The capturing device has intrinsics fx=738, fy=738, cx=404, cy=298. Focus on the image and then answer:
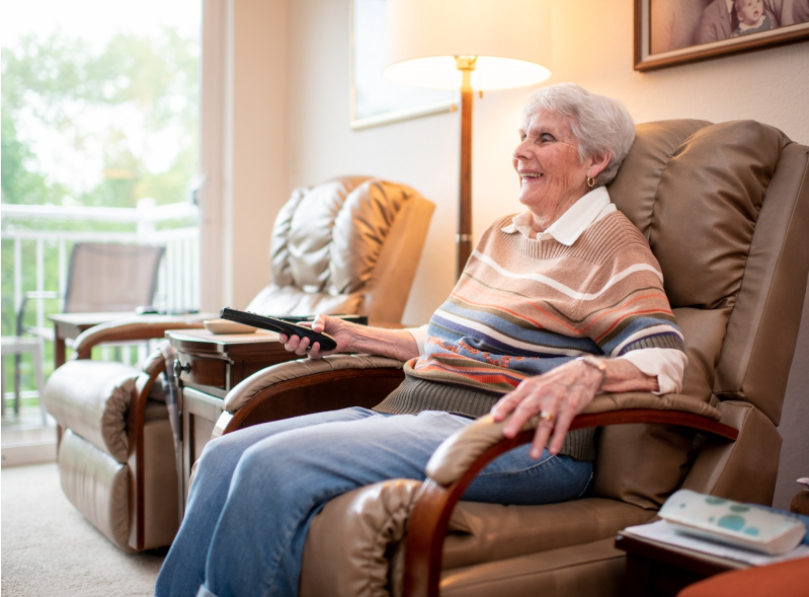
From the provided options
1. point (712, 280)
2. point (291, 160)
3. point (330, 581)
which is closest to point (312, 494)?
point (330, 581)

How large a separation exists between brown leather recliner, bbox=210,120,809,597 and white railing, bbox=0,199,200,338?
2353 mm

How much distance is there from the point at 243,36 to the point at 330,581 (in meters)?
3.05

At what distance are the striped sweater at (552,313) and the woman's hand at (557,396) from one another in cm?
12

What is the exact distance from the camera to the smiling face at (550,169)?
1558mm

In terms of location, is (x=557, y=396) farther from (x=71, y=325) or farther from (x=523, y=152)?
(x=71, y=325)

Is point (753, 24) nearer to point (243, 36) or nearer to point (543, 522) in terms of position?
point (543, 522)

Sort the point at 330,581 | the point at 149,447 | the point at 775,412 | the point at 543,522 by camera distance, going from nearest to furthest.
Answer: the point at 330,581 < the point at 543,522 < the point at 775,412 < the point at 149,447

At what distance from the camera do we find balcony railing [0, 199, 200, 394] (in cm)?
349

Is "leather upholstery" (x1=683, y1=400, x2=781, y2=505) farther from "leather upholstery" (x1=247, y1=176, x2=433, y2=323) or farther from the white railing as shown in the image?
the white railing

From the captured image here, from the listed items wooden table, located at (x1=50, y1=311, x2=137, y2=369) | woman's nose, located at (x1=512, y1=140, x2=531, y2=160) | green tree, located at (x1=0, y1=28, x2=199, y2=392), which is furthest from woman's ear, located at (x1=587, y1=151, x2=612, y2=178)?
green tree, located at (x1=0, y1=28, x2=199, y2=392)

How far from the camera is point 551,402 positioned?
3.33ft

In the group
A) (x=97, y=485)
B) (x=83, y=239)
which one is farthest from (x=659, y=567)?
(x=83, y=239)

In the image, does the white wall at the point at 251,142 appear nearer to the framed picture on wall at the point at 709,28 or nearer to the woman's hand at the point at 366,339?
the woman's hand at the point at 366,339

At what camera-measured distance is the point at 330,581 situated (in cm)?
101
